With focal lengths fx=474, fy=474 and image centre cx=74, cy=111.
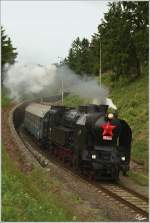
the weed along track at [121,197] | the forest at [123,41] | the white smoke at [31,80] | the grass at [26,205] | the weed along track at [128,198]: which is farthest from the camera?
the white smoke at [31,80]

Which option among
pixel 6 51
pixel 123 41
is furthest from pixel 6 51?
pixel 123 41

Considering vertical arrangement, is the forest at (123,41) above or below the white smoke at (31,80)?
above

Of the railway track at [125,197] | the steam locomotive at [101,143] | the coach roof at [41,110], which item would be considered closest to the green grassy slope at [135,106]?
the steam locomotive at [101,143]

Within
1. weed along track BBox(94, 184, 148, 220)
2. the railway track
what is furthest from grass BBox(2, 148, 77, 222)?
weed along track BBox(94, 184, 148, 220)

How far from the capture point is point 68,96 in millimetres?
67938

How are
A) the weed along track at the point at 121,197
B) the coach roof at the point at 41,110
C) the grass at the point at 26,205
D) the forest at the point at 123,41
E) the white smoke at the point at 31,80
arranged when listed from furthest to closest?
the white smoke at the point at 31,80
the forest at the point at 123,41
the coach roof at the point at 41,110
the weed along track at the point at 121,197
the grass at the point at 26,205

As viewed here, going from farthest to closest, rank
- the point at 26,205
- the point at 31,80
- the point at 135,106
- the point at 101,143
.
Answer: the point at 31,80 → the point at 135,106 → the point at 101,143 → the point at 26,205

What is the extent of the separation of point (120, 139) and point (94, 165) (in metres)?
2.03

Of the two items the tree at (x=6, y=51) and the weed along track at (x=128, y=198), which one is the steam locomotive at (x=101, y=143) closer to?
the weed along track at (x=128, y=198)

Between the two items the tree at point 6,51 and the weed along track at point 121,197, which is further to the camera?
the tree at point 6,51

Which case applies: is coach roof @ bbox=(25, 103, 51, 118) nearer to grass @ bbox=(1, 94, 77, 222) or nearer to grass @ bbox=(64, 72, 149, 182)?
grass @ bbox=(64, 72, 149, 182)

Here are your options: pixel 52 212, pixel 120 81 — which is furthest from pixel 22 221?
pixel 120 81

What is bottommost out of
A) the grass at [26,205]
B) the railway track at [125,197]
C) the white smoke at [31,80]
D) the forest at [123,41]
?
the railway track at [125,197]

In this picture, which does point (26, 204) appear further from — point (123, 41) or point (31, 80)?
point (31, 80)
